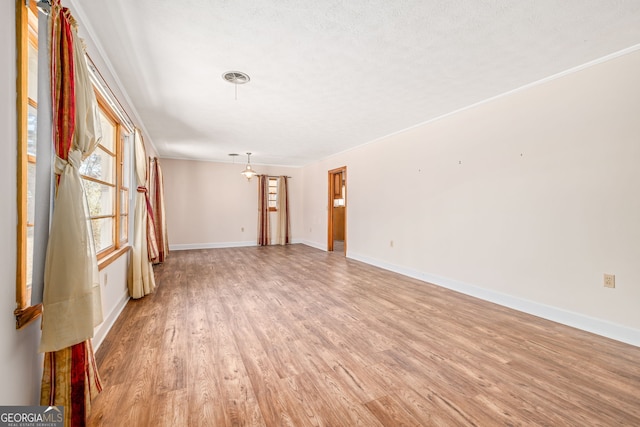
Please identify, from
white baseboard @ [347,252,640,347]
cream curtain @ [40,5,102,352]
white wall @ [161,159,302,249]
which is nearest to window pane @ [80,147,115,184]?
cream curtain @ [40,5,102,352]

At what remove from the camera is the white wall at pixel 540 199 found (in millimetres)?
2326

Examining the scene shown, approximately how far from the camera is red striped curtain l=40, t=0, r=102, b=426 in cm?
124

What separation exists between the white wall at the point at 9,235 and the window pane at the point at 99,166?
1.16 m

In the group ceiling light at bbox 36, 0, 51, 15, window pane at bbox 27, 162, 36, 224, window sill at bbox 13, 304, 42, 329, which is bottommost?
window sill at bbox 13, 304, 42, 329

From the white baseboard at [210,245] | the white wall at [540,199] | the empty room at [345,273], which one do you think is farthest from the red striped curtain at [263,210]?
the white wall at [540,199]

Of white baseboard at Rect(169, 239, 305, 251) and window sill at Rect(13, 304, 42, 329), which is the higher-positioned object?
window sill at Rect(13, 304, 42, 329)

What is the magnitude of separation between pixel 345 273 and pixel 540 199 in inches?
111

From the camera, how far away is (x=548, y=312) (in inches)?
109

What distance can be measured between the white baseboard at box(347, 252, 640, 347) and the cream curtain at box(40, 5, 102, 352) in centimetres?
374

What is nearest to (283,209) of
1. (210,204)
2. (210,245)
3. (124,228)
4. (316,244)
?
(316,244)

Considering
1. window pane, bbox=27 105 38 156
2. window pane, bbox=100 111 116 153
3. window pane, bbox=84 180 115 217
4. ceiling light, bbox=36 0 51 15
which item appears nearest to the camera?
ceiling light, bbox=36 0 51 15

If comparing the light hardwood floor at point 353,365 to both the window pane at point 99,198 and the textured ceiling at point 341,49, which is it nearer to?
the window pane at point 99,198

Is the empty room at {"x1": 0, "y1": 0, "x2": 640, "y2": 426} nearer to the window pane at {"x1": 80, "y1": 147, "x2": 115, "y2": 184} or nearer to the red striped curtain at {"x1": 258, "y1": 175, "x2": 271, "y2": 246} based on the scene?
the window pane at {"x1": 80, "y1": 147, "x2": 115, "y2": 184}

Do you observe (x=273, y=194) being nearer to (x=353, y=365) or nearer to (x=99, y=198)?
(x=99, y=198)
